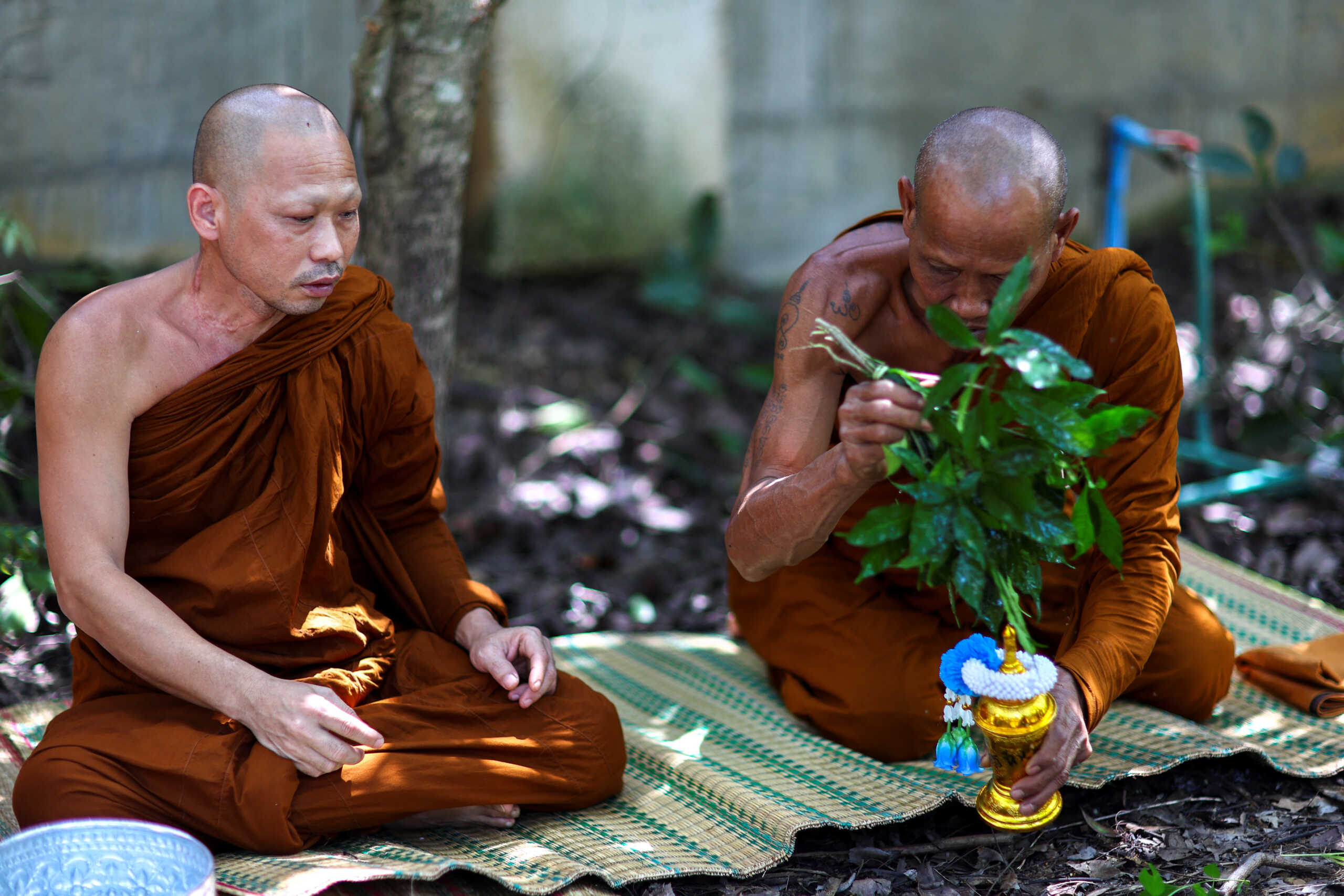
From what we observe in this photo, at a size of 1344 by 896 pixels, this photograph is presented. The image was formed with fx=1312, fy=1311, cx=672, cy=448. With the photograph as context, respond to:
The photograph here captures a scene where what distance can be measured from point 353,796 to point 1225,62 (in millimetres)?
6735

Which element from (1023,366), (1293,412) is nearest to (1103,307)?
(1023,366)

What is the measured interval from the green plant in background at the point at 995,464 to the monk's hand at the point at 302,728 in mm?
1134

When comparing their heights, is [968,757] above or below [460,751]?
above

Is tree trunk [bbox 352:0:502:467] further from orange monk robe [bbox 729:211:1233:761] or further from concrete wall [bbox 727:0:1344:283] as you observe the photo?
concrete wall [bbox 727:0:1344:283]

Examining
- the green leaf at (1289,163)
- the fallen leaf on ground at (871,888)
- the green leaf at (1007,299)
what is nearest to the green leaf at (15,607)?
the fallen leaf on ground at (871,888)

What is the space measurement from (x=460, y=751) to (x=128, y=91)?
3.75m

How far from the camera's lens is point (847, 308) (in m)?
3.11

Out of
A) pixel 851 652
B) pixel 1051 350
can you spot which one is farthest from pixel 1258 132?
pixel 1051 350

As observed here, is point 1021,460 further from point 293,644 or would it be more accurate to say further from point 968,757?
point 293,644

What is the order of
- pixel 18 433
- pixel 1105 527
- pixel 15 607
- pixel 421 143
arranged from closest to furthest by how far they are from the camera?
pixel 1105 527 < pixel 15 607 < pixel 421 143 < pixel 18 433

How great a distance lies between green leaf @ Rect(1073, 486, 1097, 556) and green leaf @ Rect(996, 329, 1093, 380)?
0.34 m

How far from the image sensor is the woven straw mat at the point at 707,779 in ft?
8.94

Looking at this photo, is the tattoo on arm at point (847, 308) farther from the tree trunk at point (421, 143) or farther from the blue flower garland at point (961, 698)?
the tree trunk at point (421, 143)

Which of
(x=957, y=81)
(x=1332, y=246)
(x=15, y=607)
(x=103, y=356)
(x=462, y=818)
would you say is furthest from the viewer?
(x=957, y=81)
